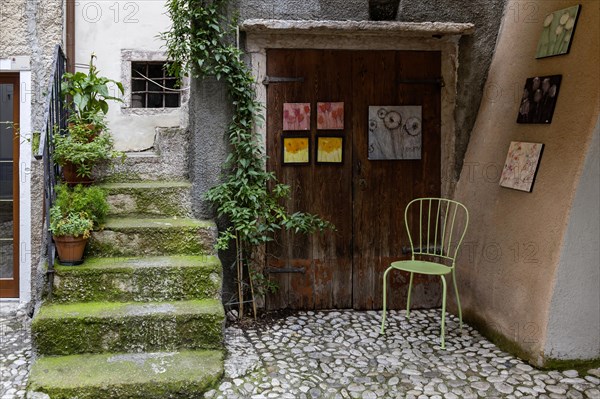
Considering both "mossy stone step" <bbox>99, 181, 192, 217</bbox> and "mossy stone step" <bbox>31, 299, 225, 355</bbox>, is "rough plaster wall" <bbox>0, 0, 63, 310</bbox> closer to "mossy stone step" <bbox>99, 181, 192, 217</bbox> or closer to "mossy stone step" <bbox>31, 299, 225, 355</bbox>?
"mossy stone step" <bbox>99, 181, 192, 217</bbox>

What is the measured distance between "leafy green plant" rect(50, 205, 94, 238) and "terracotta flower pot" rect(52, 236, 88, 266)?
4 cm

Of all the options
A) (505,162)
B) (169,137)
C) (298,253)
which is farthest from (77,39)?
(505,162)

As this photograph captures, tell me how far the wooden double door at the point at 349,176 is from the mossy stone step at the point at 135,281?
3.01 feet

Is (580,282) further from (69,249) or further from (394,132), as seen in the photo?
(69,249)

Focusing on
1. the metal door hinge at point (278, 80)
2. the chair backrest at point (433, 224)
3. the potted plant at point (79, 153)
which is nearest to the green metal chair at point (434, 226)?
the chair backrest at point (433, 224)

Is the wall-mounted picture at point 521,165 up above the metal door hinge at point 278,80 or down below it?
below

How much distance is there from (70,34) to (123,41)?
0.58 m

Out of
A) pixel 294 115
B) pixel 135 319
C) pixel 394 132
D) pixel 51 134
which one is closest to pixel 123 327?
pixel 135 319

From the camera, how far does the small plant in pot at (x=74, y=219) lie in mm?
3596

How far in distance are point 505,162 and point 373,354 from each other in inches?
67.3

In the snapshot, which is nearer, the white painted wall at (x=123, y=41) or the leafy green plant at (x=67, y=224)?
the leafy green plant at (x=67, y=224)

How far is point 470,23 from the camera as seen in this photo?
14.8 ft

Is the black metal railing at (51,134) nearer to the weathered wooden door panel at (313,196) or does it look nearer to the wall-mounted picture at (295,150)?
the weathered wooden door panel at (313,196)

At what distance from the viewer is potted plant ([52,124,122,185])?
13.3 feet
